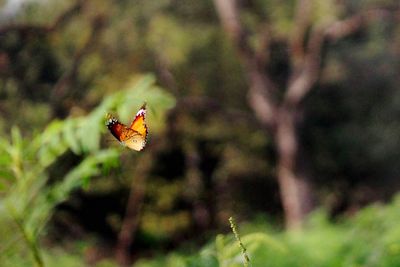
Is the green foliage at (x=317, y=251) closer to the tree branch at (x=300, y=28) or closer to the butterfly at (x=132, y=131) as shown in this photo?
the butterfly at (x=132, y=131)

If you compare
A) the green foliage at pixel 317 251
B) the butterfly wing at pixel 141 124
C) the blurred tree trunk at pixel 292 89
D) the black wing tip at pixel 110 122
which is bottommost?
the butterfly wing at pixel 141 124

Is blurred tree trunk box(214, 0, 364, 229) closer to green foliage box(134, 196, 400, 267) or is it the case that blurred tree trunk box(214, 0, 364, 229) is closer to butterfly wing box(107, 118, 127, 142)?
green foliage box(134, 196, 400, 267)

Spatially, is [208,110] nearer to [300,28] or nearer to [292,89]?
[292,89]

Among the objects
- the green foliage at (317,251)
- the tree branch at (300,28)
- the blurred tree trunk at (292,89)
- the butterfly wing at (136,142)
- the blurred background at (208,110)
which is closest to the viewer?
the butterfly wing at (136,142)

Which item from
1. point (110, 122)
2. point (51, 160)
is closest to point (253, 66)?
point (51, 160)

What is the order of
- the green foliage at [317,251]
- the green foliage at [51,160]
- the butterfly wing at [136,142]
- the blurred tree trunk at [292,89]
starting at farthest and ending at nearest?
the blurred tree trunk at [292,89] < the green foliage at [51,160] < the green foliage at [317,251] < the butterfly wing at [136,142]

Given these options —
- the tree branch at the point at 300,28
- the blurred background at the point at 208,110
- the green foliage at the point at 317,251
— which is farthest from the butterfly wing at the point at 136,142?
the tree branch at the point at 300,28

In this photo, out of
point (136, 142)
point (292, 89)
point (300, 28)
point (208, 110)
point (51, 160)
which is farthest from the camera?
point (208, 110)

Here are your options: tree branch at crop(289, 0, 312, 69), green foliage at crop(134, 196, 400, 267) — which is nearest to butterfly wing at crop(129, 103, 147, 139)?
green foliage at crop(134, 196, 400, 267)

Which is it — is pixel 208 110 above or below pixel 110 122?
above
